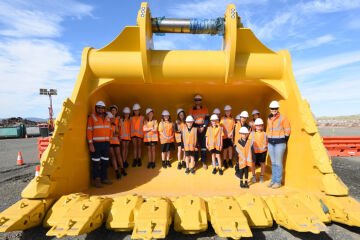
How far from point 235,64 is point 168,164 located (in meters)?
2.81

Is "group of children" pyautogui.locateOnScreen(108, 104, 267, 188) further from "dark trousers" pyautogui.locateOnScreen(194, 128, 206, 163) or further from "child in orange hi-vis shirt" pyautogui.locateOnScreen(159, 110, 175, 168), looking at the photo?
"dark trousers" pyautogui.locateOnScreen(194, 128, 206, 163)

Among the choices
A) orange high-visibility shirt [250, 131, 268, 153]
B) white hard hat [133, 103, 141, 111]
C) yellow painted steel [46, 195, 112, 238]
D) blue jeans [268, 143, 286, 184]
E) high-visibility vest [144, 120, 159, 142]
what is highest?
white hard hat [133, 103, 141, 111]

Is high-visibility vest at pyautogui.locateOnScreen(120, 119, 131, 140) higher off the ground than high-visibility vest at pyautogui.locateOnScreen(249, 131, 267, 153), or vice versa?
high-visibility vest at pyautogui.locateOnScreen(120, 119, 131, 140)

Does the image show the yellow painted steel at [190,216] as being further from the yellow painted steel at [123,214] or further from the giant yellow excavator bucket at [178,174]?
the yellow painted steel at [123,214]

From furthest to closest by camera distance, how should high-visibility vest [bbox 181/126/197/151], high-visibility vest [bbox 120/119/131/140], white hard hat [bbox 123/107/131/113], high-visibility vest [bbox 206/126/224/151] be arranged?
white hard hat [bbox 123/107/131/113]
high-visibility vest [bbox 120/119/131/140]
high-visibility vest [bbox 181/126/197/151]
high-visibility vest [bbox 206/126/224/151]

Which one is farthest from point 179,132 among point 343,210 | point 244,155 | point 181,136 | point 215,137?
point 343,210

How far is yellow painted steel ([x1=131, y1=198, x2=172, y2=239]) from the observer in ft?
8.82

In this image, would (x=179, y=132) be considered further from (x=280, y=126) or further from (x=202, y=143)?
(x=280, y=126)

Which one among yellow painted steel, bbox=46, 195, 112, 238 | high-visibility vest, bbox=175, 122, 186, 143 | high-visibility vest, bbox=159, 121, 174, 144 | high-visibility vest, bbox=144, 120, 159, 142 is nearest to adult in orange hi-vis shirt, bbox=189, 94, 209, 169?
high-visibility vest, bbox=175, 122, 186, 143

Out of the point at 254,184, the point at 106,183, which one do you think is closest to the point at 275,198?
the point at 254,184

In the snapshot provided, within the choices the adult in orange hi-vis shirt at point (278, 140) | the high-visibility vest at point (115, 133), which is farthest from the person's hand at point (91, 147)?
the adult in orange hi-vis shirt at point (278, 140)

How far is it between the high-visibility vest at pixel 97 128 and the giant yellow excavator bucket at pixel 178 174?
131 mm

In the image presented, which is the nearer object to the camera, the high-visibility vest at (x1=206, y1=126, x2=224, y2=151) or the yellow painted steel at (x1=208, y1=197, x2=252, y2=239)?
the yellow painted steel at (x1=208, y1=197, x2=252, y2=239)

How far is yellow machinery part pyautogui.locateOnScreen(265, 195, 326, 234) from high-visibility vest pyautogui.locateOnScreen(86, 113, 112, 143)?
10.3 feet
